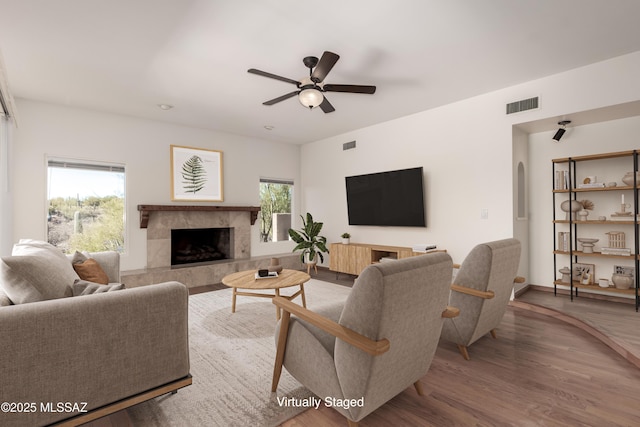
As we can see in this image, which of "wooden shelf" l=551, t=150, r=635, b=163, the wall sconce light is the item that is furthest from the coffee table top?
the wall sconce light

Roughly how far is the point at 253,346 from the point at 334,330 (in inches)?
59.6

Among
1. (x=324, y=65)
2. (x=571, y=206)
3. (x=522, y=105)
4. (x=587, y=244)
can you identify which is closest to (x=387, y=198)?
(x=522, y=105)

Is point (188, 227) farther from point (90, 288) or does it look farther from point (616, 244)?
point (616, 244)

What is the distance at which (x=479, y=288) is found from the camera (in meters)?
2.38

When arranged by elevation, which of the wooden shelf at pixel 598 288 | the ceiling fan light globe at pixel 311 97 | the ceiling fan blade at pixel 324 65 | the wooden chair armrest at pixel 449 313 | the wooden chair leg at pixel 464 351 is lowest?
the wooden chair leg at pixel 464 351

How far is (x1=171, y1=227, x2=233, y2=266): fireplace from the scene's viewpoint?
555cm

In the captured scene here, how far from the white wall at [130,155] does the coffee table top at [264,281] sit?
7.80ft

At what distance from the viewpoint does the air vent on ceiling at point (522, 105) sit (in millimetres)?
3760

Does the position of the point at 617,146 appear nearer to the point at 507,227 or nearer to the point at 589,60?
the point at 589,60

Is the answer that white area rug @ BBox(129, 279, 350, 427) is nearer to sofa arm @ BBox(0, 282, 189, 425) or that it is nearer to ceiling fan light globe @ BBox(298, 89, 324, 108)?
sofa arm @ BBox(0, 282, 189, 425)

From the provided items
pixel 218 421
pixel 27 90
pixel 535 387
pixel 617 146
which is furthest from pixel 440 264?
pixel 27 90

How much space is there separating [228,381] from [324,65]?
8.46 feet

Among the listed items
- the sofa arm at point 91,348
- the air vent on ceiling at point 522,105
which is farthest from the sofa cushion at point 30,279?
the air vent on ceiling at point 522,105

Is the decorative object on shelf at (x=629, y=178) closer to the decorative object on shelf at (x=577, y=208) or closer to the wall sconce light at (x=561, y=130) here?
the decorative object on shelf at (x=577, y=208)
